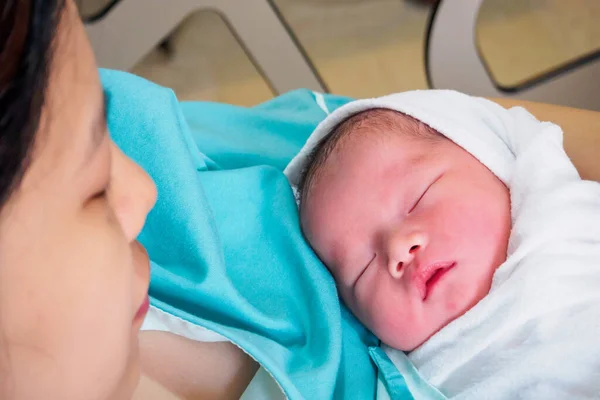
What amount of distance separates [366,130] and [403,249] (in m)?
0.20

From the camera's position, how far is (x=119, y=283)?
0.42 metres

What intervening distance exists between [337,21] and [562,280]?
4.73 feet

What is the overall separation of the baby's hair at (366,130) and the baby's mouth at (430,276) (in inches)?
7.5

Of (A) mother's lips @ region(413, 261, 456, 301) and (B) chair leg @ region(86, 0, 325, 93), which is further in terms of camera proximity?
(B) chair leg @ region(86, 0, 325, 93)

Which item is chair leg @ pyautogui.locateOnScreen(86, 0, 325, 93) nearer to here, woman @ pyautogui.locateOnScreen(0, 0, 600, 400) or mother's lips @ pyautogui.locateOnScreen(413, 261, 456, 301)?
mother's lips @ pyautogui.locateOnScreen(413, 261, 456, 301)

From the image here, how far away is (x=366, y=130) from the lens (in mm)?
831

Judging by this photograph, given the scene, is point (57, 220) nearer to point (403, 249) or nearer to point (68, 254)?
point (68, 254)

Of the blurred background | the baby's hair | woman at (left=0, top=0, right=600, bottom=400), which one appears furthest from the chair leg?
woman at (left=0, top=0, right=600, bottom=400)

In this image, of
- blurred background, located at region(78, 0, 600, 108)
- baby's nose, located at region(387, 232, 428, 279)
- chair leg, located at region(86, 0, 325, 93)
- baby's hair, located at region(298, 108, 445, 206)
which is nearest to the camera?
baby's nose, located at region(387, 232, 428, 279)

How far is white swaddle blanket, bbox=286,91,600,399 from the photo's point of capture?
61 cm

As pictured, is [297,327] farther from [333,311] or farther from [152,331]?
[152,331]

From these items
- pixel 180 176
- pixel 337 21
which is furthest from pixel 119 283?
Answer: pixel 337 21

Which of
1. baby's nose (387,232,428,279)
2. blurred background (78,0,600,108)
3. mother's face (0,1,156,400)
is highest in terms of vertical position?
mother's face (0,1,156,400)

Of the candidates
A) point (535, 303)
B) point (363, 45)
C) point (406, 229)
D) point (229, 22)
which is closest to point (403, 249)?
point (406, 229)
